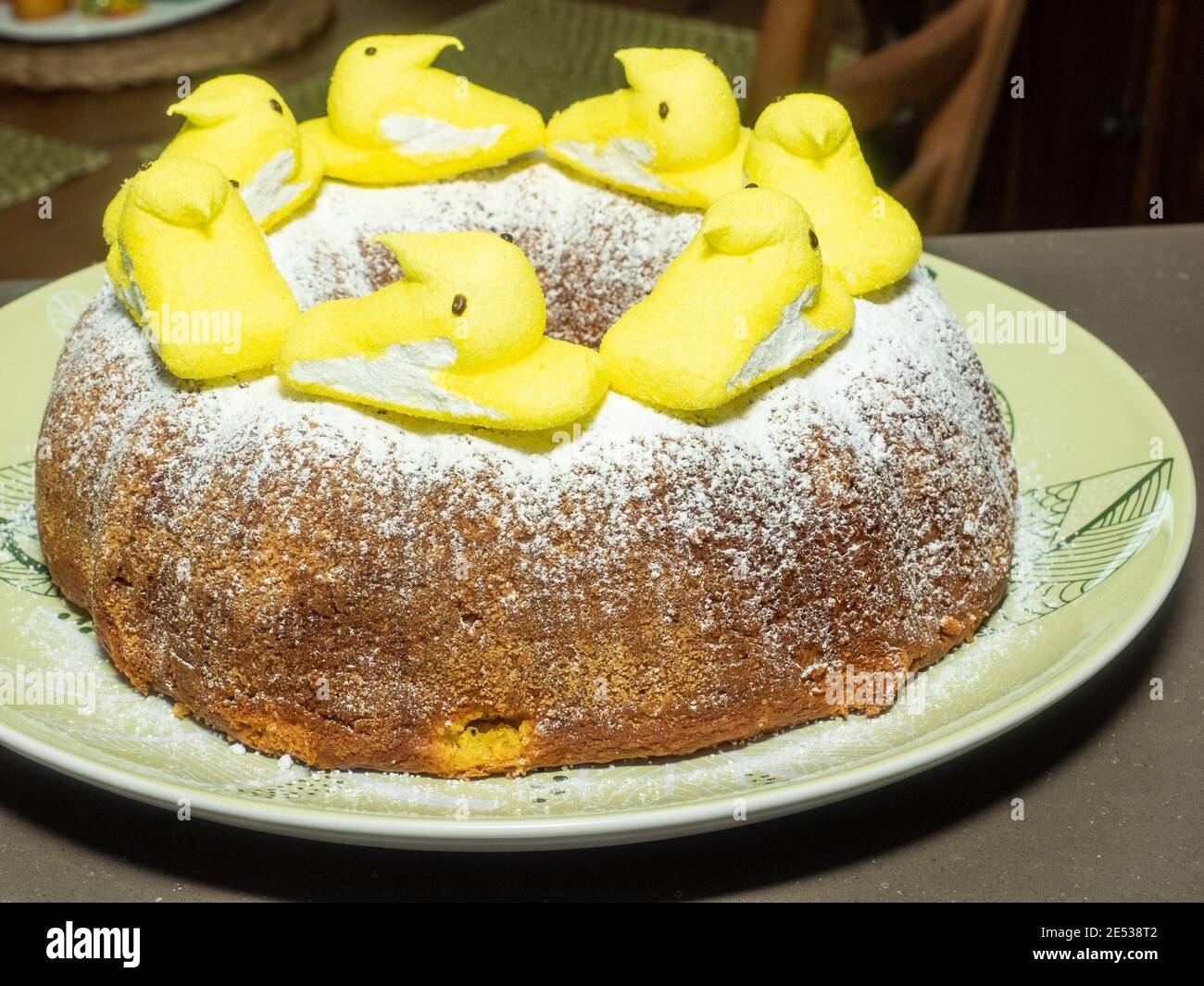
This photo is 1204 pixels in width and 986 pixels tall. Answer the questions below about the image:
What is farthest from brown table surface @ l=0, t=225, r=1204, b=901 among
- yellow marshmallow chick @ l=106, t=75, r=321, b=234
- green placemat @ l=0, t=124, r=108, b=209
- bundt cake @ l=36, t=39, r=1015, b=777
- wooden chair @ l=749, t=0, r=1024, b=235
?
green placemat @ l=0, t=124, r=108, b=209

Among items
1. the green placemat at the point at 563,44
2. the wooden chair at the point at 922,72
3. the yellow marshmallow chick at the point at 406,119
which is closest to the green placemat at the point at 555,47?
the green placemat at the point at 563,44

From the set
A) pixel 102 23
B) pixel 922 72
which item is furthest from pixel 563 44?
pixel 922 72

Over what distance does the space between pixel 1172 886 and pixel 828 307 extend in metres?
0.56

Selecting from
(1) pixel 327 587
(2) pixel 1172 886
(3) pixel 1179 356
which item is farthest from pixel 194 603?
(3) pixel 1179 356

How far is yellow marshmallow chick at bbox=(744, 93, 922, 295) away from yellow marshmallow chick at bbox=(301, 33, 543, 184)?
0.31m

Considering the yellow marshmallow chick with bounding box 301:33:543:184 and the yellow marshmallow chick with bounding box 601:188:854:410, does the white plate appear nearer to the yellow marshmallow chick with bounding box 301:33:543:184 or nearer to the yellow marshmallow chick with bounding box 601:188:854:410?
the yellow marshmallow chick with bounding box 301:33:543:184

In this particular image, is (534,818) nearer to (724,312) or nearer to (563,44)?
(724,312)

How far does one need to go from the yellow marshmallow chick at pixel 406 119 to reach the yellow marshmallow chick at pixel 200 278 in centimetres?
33

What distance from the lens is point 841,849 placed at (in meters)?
1.28

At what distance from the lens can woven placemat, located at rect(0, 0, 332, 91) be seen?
4.02m

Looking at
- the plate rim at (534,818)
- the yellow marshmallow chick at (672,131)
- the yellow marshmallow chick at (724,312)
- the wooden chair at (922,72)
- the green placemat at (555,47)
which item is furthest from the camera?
the green placemat at (555,47)

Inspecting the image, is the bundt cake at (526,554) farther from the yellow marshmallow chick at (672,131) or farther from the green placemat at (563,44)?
the green placemat at (563,44)

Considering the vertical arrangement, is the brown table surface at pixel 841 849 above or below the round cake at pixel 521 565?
below

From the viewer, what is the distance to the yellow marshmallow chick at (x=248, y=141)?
1.52 m
